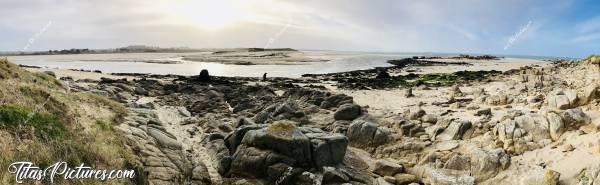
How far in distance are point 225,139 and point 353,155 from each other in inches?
189

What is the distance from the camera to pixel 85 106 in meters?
19.2

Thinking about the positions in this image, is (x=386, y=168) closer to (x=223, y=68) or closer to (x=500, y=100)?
(x=500, y=100)

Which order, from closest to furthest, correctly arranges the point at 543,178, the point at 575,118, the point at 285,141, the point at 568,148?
the point at 543,178 → the point at 568,148 → the point at 285,141 → the point at 575,118

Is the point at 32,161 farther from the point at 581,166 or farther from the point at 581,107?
the point at 581,107

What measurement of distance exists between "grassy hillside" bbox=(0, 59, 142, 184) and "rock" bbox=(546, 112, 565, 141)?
Result: 12.9m

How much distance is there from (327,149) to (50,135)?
25.7 feet

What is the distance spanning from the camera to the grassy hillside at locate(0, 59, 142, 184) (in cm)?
1090

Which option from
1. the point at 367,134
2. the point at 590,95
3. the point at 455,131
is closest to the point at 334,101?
the point at 367,134

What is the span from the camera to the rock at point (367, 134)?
736 inches

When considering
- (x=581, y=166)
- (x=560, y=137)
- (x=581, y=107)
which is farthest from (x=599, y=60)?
(x=581, y=166)

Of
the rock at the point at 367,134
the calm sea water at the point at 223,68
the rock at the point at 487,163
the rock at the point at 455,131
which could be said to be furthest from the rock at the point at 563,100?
the calm sea water at the point at 223,68

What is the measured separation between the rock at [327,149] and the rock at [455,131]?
443cm

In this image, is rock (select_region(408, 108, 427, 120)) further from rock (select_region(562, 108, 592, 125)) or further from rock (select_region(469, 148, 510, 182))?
rock (select_region(562, 108, 592, 125))

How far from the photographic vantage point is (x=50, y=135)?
12.2 m
